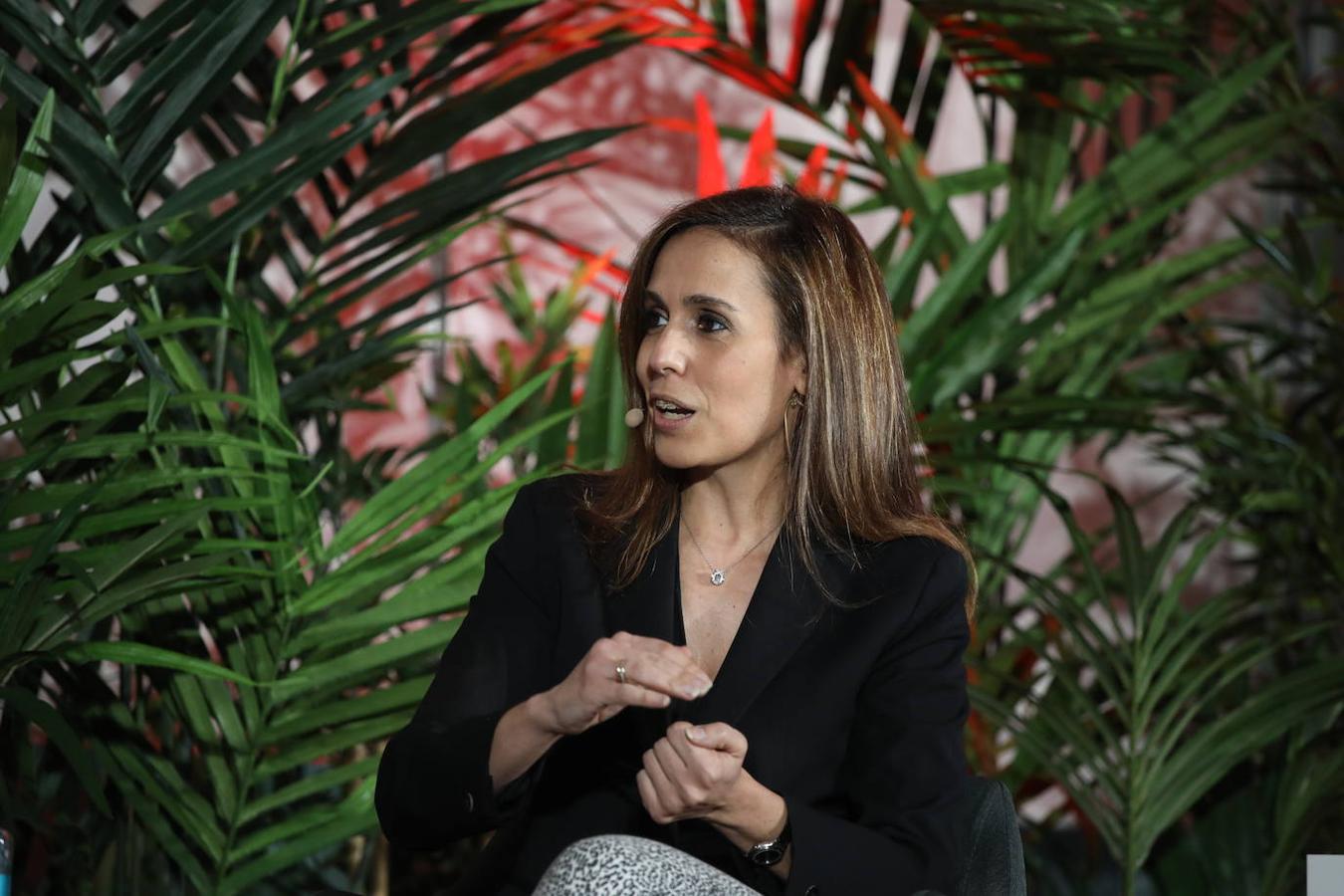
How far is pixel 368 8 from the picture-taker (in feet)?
12.1

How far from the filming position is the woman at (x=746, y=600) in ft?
4.70

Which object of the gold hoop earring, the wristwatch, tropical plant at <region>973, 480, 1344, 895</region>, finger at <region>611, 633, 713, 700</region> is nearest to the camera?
finger at <region>611, 633, 713, 700</region>

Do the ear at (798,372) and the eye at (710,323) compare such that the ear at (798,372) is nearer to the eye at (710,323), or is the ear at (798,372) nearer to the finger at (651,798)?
the eye at (710,323)

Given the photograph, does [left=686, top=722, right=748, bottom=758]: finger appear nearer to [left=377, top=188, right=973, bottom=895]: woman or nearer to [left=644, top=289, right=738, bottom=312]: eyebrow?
[left=377, top=188, right=973, bottom=895]: woman

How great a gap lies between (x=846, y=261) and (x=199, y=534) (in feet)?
2.75

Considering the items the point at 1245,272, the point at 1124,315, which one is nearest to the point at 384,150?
the point at 1124,315

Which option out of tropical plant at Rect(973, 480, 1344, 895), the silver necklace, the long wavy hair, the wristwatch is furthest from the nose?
tropical plant at Rect(973, 480, 1344, 895)

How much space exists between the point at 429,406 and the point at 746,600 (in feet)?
5.84

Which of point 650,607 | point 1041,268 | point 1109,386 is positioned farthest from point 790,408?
point 1109,386

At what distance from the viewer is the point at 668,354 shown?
1.50 meters

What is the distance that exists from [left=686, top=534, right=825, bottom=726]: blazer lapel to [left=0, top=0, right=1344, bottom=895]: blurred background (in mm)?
419

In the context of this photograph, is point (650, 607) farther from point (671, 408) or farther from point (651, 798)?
point (651, 798)

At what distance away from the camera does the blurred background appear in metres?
1.76

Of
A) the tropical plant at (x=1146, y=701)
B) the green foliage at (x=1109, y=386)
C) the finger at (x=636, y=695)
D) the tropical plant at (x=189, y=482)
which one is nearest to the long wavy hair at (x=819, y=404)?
the tropical plant at (x=189, y=482)
